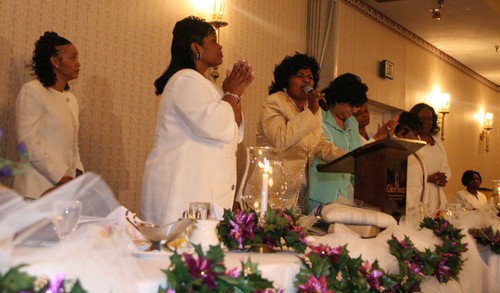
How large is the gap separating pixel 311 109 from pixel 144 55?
5.61 feet

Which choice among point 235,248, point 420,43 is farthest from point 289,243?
point 420,43

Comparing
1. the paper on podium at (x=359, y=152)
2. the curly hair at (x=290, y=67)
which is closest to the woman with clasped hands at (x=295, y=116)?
the curly hair at (x=290, y=67)

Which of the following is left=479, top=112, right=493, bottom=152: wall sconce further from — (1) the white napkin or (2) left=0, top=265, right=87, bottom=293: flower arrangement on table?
(2) left=0, top=265, right=87, bottom=293: flower arrangement on table

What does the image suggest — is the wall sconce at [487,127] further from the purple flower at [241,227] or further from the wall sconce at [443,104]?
the purple flower at [241,227]

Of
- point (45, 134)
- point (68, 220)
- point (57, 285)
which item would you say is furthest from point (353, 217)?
point (45, 134)

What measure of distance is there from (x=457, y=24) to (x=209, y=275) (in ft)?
25.2

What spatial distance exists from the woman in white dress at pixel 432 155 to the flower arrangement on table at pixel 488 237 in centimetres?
189

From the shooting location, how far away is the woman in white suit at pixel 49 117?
319 cm

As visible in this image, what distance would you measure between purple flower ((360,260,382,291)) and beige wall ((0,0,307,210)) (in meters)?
2.52

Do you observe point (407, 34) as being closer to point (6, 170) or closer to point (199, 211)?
point (199, 211)

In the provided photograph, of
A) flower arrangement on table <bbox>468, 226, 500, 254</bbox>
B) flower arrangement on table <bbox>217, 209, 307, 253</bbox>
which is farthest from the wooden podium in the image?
flower arrangement on table <bbox>217, 209, 307, 253</bbox>

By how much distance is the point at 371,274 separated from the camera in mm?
1453

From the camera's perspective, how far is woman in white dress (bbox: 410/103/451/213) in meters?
4.50

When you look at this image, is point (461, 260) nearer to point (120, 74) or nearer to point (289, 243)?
point (289, 243)
